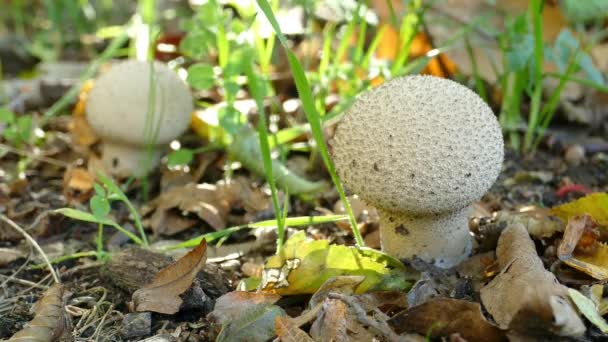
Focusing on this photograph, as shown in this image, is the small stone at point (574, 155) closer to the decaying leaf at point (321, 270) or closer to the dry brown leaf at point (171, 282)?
the decaying leaf at point (321, 270)

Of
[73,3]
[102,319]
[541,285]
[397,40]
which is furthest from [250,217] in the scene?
[73,3]

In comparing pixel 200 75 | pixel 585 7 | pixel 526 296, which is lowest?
pixel 526 296

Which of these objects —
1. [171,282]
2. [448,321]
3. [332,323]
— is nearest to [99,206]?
[171,282]

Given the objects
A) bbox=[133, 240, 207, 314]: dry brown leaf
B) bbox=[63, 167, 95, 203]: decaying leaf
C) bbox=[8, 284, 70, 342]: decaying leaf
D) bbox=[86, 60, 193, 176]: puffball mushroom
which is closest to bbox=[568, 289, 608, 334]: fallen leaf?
bbox=[133, 240, 207, 314]: dry brown leaf

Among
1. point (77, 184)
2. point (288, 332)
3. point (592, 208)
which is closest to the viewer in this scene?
point (288, 332)

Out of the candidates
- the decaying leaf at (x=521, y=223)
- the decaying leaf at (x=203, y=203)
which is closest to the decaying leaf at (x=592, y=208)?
the decaying leaf at (x=521, y=223)

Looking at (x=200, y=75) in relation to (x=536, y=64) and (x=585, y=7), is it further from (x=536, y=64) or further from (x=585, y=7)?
(x=585, y=7)

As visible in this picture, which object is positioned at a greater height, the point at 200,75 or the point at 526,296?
the point at 200,75
